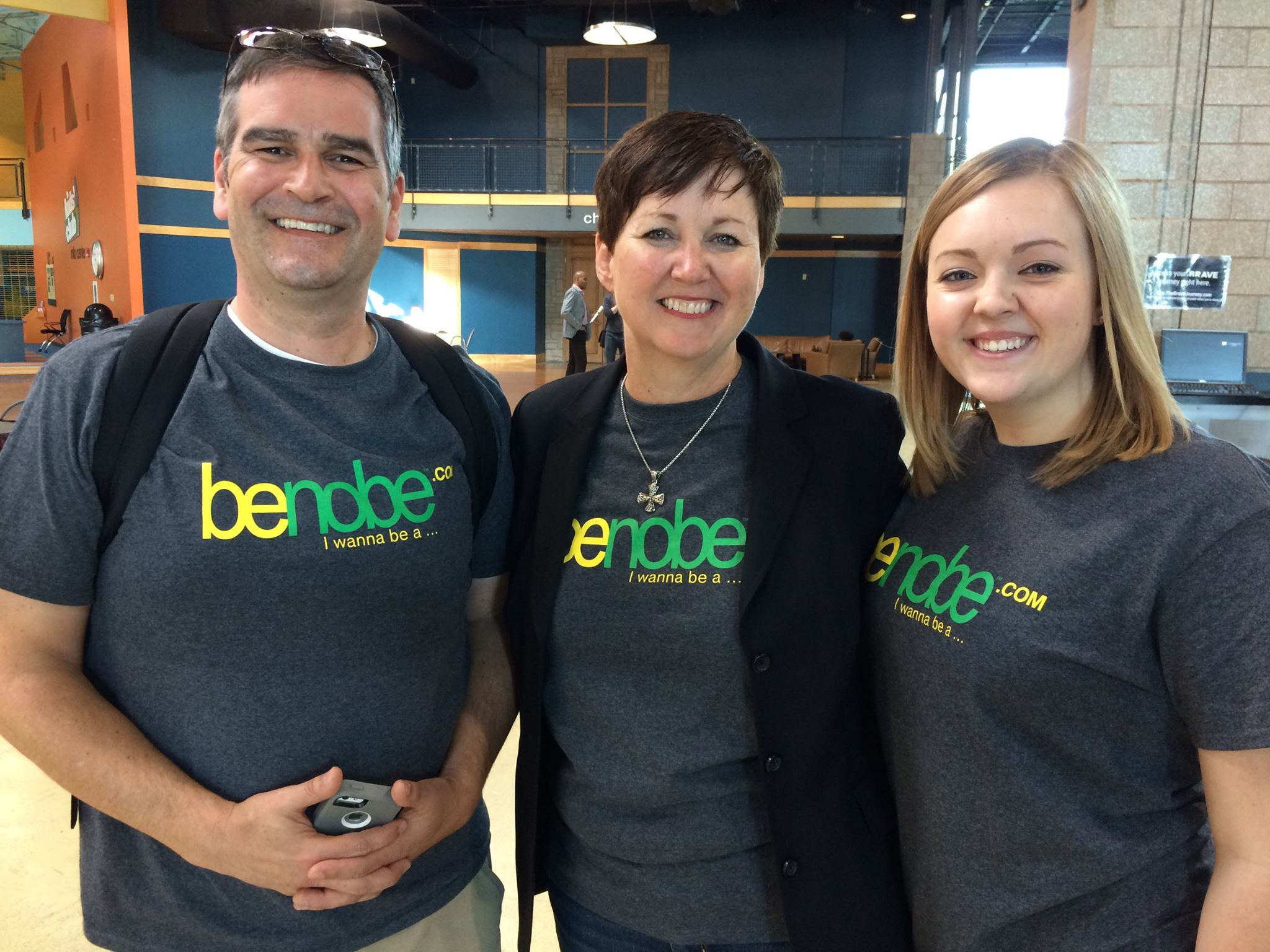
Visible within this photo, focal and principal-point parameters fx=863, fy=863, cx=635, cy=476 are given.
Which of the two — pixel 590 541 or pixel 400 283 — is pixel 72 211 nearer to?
pixel 400 283

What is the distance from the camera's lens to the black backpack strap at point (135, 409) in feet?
3.69

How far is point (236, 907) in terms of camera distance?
1.20 metres

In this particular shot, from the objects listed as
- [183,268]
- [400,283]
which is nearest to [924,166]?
[400,283]

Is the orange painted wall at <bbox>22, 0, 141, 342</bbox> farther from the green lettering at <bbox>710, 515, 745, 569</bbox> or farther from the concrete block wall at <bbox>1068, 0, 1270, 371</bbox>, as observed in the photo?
the green lettering at <bbox>710, 515, 745, 569</bbox>

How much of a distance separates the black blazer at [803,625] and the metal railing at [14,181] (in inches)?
968

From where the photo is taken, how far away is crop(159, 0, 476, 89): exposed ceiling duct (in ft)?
43.5

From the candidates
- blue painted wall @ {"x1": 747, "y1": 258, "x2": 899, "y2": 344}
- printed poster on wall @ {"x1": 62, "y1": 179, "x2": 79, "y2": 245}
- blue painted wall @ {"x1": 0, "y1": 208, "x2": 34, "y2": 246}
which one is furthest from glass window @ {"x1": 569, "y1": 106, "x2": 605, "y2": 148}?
blue painted wall @ {"x1": 0, "y1": 208, "x2": 34, "y2": 246}

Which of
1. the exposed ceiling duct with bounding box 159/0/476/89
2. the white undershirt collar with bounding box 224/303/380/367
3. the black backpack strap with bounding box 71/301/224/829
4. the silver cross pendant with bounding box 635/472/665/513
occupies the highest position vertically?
the exposed ceiling duct with bounding box 159/0/476/89

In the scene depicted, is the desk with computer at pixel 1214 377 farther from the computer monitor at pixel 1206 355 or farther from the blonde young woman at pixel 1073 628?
the blonde young woman at pixel 1073 628

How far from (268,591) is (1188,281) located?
6642mm

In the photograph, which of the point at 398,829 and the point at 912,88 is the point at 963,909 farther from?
the point at 912,88

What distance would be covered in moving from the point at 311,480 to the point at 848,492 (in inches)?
32.1

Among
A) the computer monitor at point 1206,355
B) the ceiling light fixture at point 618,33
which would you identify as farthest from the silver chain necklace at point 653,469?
the ceiling light fixture at point 618,33

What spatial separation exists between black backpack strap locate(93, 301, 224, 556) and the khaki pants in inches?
29.0
